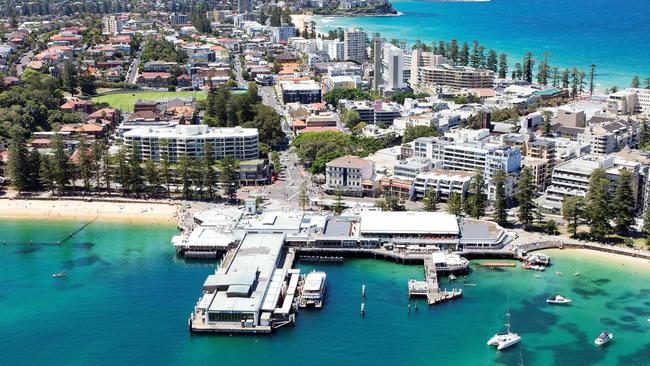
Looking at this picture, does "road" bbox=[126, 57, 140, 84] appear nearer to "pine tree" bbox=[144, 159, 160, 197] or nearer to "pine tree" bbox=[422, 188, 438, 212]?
"pine tree" bbox=[144, 159, 160, 197]

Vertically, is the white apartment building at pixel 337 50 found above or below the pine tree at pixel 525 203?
above

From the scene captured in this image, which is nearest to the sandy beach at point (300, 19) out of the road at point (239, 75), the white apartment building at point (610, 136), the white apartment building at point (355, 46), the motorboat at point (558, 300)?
the white apartment building at point (355, 46)

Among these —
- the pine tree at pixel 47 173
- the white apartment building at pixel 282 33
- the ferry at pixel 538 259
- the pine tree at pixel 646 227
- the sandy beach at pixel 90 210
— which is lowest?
the ferry at pixel 538 259

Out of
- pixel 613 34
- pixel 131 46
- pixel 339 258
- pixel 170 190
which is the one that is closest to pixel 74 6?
pixel 131 46

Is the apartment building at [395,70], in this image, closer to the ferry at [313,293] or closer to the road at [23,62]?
the road at [23,62]

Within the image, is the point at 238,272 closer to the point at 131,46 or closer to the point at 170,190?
the point at 170,190

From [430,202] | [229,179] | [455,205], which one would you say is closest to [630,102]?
[455,205]
